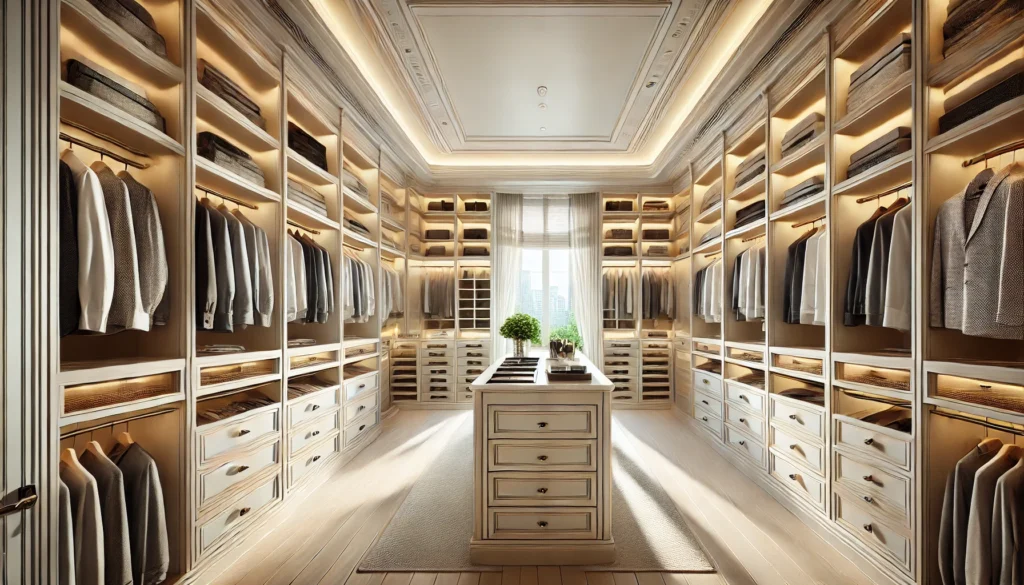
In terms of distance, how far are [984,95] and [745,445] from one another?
267cm

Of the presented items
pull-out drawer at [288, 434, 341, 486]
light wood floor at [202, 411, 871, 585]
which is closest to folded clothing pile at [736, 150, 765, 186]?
light wood floor at [202, 411, 871, 585]

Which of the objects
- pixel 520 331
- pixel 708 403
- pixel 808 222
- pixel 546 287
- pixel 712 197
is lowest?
pixel 708 403

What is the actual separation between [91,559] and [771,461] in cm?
366

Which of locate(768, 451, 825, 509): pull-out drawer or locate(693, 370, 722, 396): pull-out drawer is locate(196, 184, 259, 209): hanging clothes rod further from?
locate(693, 370, 722, 396): pull-out drawer

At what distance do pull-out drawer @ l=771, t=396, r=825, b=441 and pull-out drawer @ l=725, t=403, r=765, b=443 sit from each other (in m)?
0.20

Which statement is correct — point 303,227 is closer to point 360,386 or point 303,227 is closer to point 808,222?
point 360,386

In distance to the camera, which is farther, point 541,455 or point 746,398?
point 746,398

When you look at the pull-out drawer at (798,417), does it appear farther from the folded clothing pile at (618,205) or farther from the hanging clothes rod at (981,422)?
the folded clothing pile at (618,205)

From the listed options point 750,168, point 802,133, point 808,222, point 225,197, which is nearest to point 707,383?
point 808,222

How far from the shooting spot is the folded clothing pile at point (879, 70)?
229cm

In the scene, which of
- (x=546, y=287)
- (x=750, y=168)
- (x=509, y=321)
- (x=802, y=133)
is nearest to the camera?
(x=802, y=133)

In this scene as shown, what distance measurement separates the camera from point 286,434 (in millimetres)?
2971

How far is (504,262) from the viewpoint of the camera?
6289mm

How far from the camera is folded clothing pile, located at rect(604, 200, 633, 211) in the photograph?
6.25 m
